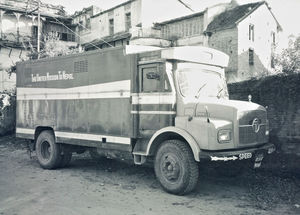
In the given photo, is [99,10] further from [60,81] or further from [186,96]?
[186,96]

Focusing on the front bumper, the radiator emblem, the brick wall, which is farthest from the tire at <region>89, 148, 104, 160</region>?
the brick wall

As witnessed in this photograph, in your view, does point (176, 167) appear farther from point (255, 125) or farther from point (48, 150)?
point (48, 150)

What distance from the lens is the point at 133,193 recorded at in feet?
22.2

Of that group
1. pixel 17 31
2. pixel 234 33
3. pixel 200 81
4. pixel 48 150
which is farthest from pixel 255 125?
pixel 17 31

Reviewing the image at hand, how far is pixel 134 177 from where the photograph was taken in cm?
818

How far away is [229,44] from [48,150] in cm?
1794

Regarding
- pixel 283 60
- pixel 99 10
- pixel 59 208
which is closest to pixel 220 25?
pixel 283 60

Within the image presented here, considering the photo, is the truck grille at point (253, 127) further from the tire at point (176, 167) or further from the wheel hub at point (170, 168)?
the wheel hub at point (170, 168)

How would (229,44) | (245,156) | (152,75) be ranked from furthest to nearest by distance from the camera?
(229,44) < (152,75) < (245,156)

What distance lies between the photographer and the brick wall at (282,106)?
29.9 ft

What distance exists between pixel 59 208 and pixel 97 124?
9.13 ft

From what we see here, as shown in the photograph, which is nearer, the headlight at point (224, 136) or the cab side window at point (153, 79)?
the headlight at point (224, 136)

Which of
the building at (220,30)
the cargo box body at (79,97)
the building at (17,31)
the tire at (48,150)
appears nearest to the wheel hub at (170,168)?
the cargo box body at (79,97)

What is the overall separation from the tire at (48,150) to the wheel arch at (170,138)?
3398 millimetres
